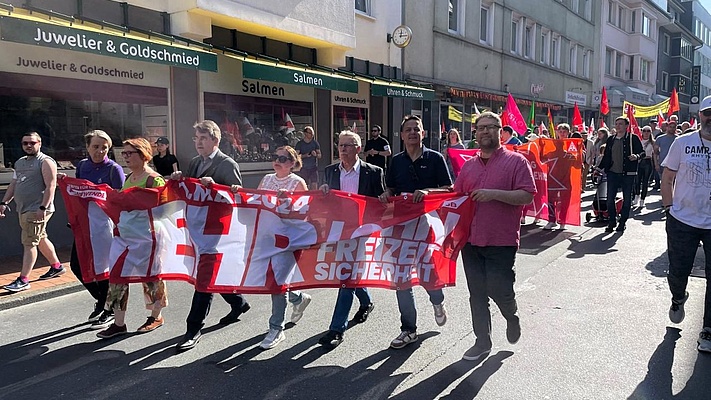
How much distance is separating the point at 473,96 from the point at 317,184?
8920 millimetres

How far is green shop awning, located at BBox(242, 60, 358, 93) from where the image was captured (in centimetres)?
1038

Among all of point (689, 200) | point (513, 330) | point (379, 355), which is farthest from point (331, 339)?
point (689, 200)

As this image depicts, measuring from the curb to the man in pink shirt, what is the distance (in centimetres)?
457

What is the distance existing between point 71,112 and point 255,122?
170 inches

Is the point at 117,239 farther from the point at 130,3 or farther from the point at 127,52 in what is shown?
the point at 130,3

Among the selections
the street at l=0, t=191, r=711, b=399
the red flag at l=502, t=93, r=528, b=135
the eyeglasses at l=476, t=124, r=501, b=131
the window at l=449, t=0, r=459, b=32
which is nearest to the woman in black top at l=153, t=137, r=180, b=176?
the street at l=0, t=191, r=711, b=399

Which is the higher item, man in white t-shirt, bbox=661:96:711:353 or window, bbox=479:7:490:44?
window, bbox=479:7:490:44

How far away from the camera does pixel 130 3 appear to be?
942cm

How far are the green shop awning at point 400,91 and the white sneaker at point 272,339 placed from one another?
32.5ft

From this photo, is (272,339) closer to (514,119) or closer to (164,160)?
(164,160)

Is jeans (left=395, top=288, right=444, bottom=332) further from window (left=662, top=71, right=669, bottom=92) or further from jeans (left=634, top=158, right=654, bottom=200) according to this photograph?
window (left=662, top=71, right=669, bottom=92)

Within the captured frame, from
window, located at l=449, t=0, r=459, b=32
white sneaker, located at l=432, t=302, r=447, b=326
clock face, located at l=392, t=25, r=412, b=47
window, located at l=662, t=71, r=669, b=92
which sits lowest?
white sneaker, located at l=432, t=302, r=447, b=326

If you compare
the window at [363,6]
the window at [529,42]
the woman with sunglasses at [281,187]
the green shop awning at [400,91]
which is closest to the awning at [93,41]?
the woman with sunglasses at [281,187]

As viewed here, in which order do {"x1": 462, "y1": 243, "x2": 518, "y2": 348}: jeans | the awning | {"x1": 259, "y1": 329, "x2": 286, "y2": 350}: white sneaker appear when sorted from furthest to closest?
the awning, {"x1": 259, "y1": 329, "x2": 286, "y2": 350}: white sneaker, {"x1": 462, "y1": 243, "x2": 518, "y2": 348}: jeans
